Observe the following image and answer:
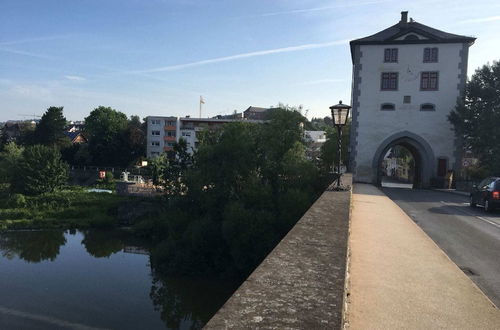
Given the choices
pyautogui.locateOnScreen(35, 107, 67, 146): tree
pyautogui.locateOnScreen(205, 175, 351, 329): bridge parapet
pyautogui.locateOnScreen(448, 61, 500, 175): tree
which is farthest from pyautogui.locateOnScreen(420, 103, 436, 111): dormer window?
pyautogui.locateOnScreen(35, 107, 67, 146): tree

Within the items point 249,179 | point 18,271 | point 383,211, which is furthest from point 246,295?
point 18,271

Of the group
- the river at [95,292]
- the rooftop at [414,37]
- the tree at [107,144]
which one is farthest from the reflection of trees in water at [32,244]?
the tree at [107,144]

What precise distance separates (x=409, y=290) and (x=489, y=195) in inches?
455

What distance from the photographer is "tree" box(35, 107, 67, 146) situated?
68.6 metres

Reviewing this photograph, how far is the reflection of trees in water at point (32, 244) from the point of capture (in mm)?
27516

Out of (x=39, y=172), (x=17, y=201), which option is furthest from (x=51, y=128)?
(x=17, y=201)

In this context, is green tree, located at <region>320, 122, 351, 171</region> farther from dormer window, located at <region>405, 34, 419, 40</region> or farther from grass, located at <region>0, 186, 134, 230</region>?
grass, located at <region>0, 186, 134, 230</region>

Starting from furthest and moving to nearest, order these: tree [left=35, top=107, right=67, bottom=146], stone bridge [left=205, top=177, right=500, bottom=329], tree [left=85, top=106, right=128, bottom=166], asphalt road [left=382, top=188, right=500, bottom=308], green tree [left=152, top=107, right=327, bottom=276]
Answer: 1. tree [left=35, top=107, right=67, bottom=146]
2. tree [left=85, top=106, right=128, bottom=166]
3. green tree [left=152, top=107, right=327, bottom=276]
4. asphalt road [left=382, top=188, right=500, bottom=308]
5. stone bridge [left=205, top=177, right=500, bottom=329]

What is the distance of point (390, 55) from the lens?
90.7ft

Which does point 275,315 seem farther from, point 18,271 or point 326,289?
point 18,271

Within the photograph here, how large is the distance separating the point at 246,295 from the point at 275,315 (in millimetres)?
358

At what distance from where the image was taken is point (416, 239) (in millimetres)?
8305

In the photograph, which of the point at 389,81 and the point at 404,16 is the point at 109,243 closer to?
the point at 389,81

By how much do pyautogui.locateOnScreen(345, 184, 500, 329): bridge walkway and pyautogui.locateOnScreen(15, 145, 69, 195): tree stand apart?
42.7 meters
